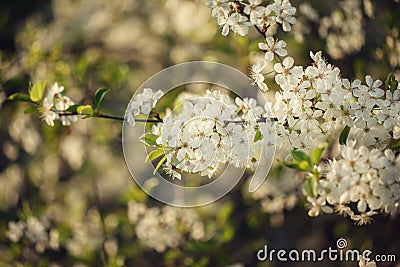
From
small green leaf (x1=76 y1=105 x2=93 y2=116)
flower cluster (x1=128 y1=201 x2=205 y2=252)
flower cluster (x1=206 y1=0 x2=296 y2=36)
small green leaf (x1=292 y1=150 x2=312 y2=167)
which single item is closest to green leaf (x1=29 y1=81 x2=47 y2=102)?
small green leaf (x1=76 y1=105 x2=93 y2=116)

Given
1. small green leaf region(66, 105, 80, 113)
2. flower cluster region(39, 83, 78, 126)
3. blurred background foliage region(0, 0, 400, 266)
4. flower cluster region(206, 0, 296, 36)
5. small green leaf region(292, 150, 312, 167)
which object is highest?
blurred background foliage region(0, 0, 400, 266)

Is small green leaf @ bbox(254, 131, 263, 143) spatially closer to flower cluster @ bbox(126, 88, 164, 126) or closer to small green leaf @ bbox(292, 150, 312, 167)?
small green leaf @ bbox(292, 150, 312, 167)

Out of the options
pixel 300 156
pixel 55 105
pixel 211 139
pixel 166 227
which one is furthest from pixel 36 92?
pixel 166 227

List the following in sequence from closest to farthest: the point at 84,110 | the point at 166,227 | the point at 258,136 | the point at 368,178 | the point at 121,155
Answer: the point at 368,178 < the point at 258,136 < the point at 84,110 < the point at 166,227 < the point at 121,155

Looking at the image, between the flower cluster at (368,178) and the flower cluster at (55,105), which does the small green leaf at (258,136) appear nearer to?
the flower cluster at (368,178)

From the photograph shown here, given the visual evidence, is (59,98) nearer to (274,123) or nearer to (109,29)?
(274,123)

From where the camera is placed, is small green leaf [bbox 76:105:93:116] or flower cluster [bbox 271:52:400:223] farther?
small green leaf [bbox 76:105:93:116]

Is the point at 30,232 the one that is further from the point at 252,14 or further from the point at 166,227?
the point at 252,14
